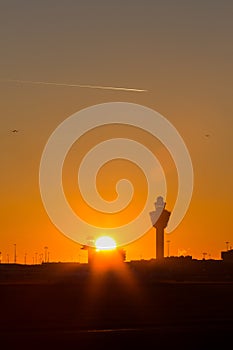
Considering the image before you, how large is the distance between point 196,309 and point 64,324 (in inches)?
616

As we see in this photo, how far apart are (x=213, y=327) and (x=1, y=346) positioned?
15.2m

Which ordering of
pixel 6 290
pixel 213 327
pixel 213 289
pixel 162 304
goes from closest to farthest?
1. pixel 213 327
2. pixel 162 304
3. pixel 6 290
4. pixel 213 289

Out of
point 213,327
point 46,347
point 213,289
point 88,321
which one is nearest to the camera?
point 46,347

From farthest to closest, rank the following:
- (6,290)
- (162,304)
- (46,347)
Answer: (6,290) < (162,304) < (46,347)

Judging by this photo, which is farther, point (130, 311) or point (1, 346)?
point (130, 311)

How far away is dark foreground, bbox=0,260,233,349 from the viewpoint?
4278cm

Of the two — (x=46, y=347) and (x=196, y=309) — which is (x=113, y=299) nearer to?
(x=196, y=309)

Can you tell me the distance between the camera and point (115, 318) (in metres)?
57.2

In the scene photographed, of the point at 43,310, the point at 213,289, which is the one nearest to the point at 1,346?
the point at 43,310

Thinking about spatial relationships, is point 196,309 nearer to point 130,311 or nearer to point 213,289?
point 130,311

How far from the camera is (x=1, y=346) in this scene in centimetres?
4103

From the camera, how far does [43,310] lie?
206 feet

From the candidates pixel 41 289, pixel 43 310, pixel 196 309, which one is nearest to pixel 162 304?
pixel 196 309

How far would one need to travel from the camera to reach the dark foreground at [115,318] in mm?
42781
